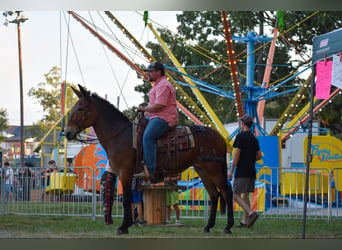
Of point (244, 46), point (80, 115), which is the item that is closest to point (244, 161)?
point (80, 115)

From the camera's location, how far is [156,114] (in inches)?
292

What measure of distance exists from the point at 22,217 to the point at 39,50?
19.6 ft

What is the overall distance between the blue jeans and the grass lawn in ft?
3.04

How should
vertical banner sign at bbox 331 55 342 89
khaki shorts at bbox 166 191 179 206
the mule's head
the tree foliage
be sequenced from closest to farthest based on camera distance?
1. vertical banner sign at bbox 331 55 342 89
2. the mule's head
3. khaki shorts at bbox 166 191 179 206
4. the tree foliage

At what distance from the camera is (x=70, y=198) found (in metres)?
11.8

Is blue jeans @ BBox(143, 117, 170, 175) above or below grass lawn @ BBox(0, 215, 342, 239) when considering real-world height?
above

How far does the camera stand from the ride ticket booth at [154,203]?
877cm

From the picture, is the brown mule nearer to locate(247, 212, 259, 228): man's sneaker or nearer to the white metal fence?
locate(247, 212, 259, 228): man's sneaker

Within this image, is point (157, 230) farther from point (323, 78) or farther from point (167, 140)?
point (323, 78)

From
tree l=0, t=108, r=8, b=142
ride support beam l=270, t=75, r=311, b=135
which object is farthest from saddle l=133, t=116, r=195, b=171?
tree l=0, t=108, r=8, b=142

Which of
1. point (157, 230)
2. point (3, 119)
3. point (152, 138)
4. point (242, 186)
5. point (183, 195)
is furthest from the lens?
point (3, 119)

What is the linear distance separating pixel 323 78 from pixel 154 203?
3.07 metres

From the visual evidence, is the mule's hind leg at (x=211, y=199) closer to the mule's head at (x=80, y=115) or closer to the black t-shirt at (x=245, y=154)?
the black t-shirt at (x=245, y=154)

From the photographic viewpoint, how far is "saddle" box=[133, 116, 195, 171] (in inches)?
294
